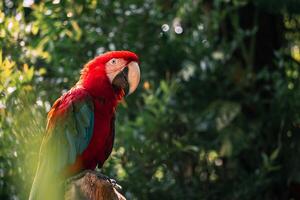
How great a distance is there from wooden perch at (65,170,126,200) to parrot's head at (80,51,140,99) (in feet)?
1.79

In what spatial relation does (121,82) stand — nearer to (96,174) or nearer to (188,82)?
(96,174)

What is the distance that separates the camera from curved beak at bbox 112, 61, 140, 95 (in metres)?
3.20

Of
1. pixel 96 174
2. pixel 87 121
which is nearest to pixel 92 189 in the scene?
pixel 96 174

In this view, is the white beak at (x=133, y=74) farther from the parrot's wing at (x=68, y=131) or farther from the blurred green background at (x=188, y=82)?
the blurred green background at (x=188, y=82)

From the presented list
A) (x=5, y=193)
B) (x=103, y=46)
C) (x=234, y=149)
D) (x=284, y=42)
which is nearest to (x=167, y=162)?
(x=234, y=149)

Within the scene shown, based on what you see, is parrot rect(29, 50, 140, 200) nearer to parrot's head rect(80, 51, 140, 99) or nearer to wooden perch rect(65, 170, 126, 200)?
parrot's head rect(80, 51, 140, 99)

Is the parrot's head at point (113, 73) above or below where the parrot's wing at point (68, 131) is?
above

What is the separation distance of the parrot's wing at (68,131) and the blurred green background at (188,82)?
0.80 m

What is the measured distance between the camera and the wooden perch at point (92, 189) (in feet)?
8.65

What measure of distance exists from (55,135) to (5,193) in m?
1.05

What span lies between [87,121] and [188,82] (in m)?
2.28

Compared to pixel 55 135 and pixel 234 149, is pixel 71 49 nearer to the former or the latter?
pixel 234 149

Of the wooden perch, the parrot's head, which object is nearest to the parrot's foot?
the wooden perch

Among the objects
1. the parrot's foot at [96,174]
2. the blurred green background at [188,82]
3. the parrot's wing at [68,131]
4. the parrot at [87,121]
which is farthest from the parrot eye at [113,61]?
the blurred green background at [188,82]
